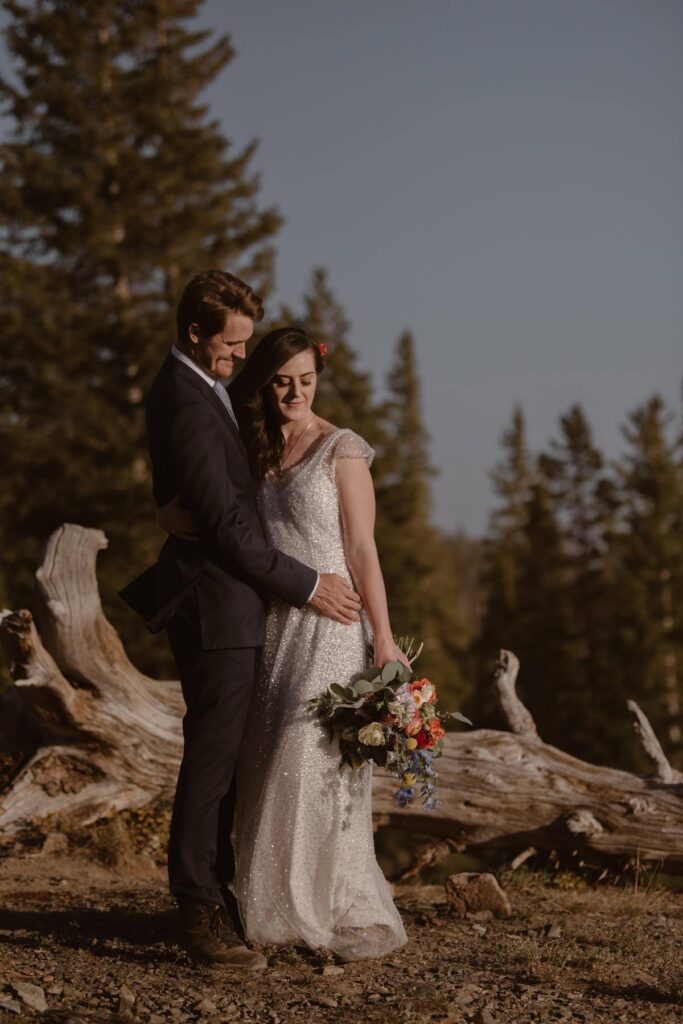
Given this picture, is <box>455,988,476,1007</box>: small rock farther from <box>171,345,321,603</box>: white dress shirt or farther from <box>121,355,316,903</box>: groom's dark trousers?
<box>171,345,321,603</box>: white dress shirt

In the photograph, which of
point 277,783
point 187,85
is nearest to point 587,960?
point 277,783

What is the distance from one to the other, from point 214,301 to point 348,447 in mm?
922

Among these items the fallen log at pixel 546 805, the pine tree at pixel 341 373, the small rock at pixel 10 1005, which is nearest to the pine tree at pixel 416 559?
the pine tree at pixel 341 373

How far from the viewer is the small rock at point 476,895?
6.30m

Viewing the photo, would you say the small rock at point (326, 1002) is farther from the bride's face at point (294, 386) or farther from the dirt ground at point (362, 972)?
the bride's face at point (294, 386)

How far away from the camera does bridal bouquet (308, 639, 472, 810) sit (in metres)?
4.97

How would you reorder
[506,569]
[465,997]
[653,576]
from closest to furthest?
[465,997] < [653,576] < [506,569]

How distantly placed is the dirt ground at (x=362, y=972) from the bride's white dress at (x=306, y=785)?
20 centimetres

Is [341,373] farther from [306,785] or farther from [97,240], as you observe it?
[306,785]

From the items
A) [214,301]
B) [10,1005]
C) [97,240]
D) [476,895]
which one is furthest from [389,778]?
[97,240]

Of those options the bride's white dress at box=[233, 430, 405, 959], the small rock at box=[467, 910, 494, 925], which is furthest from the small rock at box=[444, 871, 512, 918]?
the bride's white dress at box=[233, 430, 405, 959]

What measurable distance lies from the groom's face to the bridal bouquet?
60.6 inches

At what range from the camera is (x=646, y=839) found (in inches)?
303

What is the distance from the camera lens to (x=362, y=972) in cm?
487
